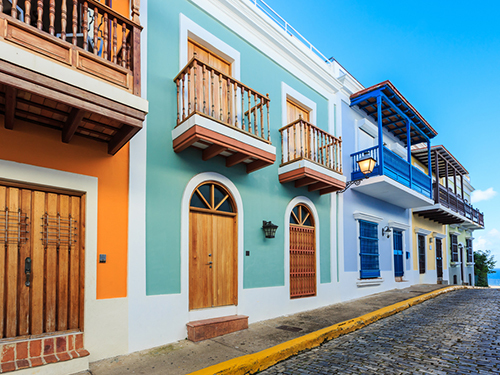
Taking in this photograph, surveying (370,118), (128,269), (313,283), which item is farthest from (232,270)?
(370,118)

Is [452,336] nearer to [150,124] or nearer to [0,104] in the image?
[150,124]

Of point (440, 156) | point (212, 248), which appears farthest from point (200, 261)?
point (440, 156)

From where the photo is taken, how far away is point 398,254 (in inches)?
526

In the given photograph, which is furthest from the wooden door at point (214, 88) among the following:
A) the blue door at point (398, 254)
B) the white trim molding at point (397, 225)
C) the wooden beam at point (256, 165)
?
the blue door at point (398, 254)

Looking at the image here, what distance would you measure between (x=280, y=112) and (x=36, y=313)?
650 centimetres

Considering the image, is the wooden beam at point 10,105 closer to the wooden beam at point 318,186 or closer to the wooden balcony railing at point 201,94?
the wooden balcony railing at point 201,94

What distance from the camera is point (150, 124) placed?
5.80m

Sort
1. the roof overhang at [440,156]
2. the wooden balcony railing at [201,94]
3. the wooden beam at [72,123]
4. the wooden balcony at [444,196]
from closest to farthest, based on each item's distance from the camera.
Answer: the wooden beam at [72,123], the wooden balcony railing at [201,94], the wooden balcony at [444,196], the roof overhang at [440,156]

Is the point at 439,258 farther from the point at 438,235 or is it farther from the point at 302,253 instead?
the point at 302,253

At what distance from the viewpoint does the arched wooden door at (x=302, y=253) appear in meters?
8.27

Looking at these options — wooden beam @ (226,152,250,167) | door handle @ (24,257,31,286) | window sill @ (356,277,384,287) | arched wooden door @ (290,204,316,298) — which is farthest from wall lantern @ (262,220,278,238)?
door handle @ (24,257,31,286)

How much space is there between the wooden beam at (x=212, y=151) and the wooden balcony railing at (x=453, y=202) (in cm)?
1232

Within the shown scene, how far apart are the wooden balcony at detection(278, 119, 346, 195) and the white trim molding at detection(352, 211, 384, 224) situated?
6.62 feet

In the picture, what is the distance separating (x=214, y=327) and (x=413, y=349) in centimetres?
319
